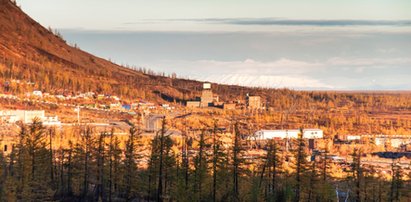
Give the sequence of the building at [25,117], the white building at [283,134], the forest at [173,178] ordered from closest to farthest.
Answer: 1. the forest at [173,178]
2. the white building at [283,134]
3. the building at [25,117]

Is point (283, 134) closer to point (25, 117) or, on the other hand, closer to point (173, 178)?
point (25, 117)

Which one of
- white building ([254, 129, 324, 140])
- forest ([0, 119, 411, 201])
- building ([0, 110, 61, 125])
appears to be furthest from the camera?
building ([0, 110, 61, 125])

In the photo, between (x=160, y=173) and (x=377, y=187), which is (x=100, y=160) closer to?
(x=160, y=173)

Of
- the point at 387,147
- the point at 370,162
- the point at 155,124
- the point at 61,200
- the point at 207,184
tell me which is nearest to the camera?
the point at 207,184

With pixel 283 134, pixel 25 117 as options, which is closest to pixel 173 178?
pixel 283 134

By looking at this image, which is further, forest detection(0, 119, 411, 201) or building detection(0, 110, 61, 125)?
building detection(0, 110, 61, 125)

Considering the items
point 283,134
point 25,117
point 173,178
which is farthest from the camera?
point 25,117

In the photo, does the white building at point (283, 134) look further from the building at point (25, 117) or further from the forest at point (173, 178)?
the forest at point (173, 178)

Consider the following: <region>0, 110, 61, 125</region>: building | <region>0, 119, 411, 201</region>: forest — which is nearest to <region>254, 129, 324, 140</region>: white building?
<region>0, 110, 61, 125</region>: building

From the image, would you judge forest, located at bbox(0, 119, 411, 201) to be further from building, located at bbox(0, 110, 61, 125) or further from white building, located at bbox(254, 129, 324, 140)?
building, located at bbox(0, 110, 61, 125)

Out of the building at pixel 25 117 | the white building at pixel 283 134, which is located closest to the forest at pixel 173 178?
the white building at pixel 283 134

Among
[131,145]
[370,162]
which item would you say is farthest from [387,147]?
[131,145]
